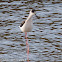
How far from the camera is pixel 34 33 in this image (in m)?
12.4

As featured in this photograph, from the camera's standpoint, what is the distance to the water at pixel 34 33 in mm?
9930

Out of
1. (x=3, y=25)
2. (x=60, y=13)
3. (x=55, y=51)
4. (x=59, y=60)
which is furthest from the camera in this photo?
(x=60, y=13)

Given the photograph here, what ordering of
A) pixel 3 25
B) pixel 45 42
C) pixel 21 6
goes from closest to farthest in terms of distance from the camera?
1. pixel 45 42
2. pixel 3 25
3. pixel 21 6

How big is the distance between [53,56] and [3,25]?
4540 mm

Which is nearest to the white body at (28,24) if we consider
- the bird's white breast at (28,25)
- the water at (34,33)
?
the bird's white breast at (28,25)

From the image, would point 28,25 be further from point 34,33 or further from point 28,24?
point 34,33

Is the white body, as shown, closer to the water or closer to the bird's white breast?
the bird's white breast

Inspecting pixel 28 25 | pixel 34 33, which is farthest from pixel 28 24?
pixel 34 33

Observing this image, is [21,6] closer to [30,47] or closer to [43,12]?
[43,12]

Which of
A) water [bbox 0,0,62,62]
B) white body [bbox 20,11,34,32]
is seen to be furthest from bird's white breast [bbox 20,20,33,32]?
water [bbox 0,0,62,62]

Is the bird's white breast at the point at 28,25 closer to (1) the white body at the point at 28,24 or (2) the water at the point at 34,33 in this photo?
(1) the white body at the point at 28,24

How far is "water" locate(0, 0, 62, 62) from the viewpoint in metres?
9.93

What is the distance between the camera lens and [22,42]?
11.3 metres

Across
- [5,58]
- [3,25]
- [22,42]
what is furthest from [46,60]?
[3,25]
